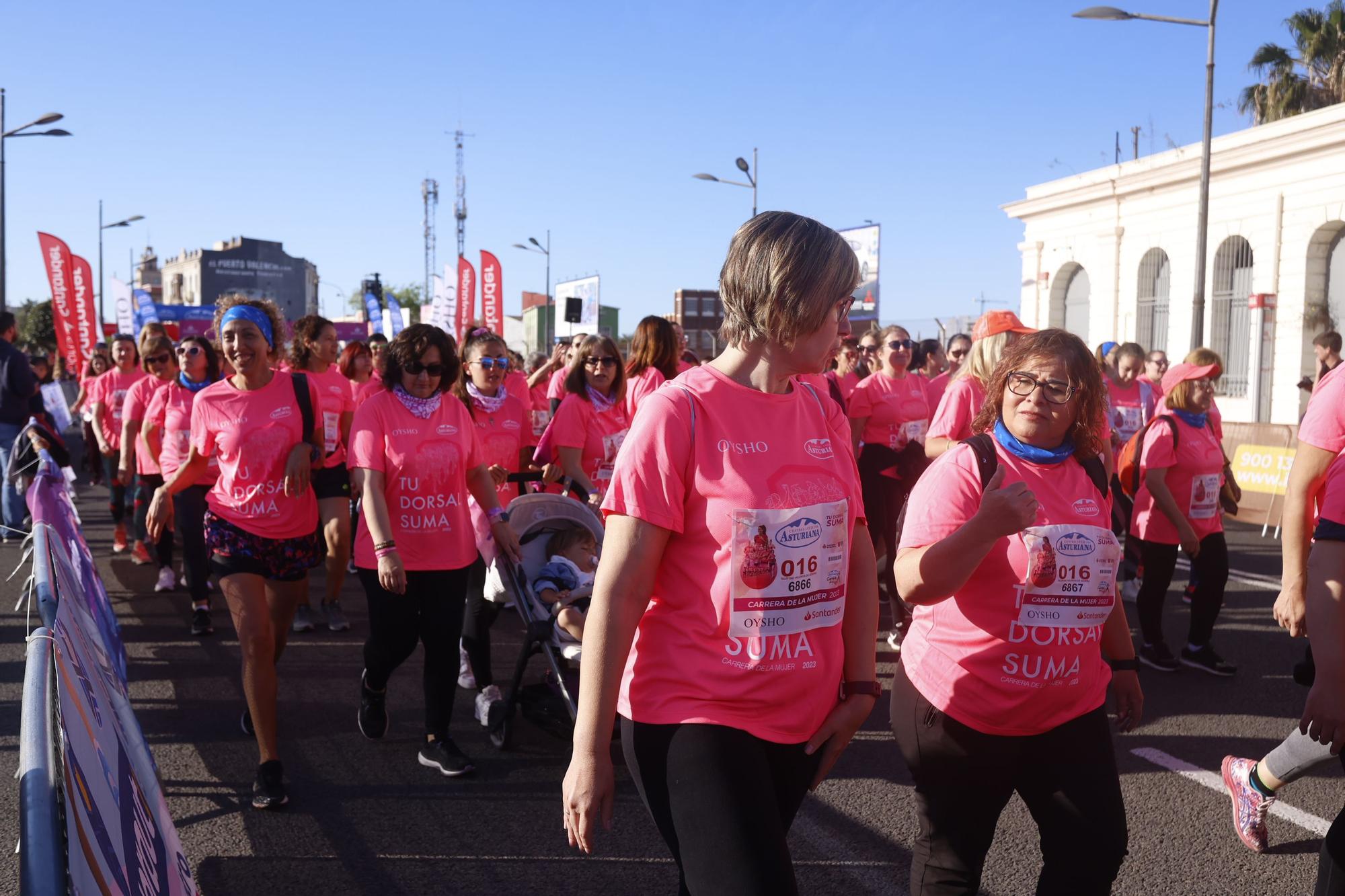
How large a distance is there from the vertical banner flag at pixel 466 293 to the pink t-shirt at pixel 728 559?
19425 millimetres

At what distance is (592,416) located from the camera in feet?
21.7

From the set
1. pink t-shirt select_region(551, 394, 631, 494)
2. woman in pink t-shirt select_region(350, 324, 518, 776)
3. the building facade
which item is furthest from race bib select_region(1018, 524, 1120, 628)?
the building facade

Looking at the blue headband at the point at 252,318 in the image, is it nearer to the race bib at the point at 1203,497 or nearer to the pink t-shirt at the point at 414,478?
the pink t-shirt at the point at 414,478

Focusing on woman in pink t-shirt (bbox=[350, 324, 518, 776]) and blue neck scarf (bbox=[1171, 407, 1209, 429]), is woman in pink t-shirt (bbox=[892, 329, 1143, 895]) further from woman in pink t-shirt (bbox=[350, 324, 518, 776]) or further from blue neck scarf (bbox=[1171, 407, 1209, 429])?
blue neck scarf (bbox=[1171, 407, 1209, 429])

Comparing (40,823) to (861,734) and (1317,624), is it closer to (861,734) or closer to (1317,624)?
(1317,624)

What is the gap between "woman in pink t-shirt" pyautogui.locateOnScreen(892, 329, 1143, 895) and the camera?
2.64 meters

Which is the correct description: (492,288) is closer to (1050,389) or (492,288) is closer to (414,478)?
(414,478)

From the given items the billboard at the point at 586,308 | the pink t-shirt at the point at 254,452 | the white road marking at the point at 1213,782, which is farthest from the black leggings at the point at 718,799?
A: the billboard at the point at 586,308

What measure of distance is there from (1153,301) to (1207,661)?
24.0 metres

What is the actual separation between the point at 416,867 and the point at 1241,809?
3.02m

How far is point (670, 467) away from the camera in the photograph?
2.15m

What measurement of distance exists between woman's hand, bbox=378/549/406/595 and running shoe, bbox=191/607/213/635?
3.55 metres

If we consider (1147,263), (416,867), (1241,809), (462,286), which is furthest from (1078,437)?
(1147,263)

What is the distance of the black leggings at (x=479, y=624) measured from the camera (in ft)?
18.7
